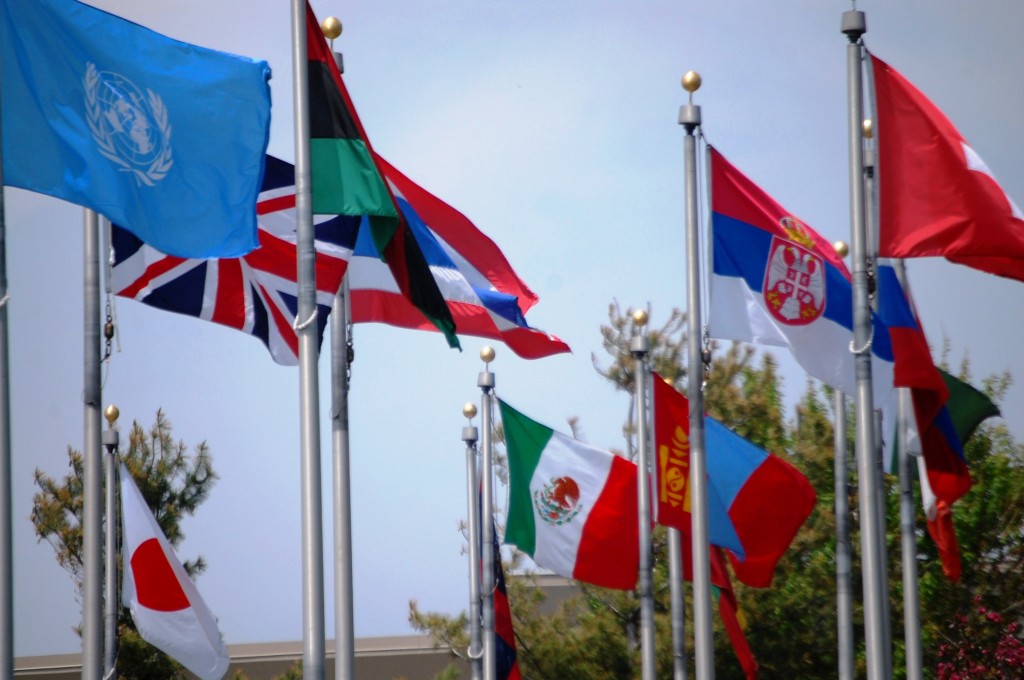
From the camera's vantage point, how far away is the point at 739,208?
15039mm

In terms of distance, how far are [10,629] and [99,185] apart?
2.70 m

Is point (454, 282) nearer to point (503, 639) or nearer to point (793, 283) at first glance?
point (793, 283)

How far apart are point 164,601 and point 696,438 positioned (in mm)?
5827

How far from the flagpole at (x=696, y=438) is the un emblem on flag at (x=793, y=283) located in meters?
0.96

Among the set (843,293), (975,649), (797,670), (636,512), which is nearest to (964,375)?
(975,649)

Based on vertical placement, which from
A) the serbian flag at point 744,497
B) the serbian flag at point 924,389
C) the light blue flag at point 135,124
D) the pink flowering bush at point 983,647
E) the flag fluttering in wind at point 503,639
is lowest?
the pink flowering bush at point 983,647

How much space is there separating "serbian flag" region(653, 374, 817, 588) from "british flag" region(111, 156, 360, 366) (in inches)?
199

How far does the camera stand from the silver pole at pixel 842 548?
1825 centimetres

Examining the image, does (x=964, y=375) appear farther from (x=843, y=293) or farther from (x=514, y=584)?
(x=843, y=293)

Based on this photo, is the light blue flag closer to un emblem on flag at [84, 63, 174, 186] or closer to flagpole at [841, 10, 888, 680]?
un emblem on flag at [84, 63, 174, 186]

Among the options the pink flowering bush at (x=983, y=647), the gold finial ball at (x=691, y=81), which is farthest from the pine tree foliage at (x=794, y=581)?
the gold finial ball at (x=691, y=81)

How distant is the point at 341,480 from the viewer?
12.2 metres

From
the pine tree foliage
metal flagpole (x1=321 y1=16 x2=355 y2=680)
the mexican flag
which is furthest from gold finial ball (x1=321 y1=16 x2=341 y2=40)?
the pine tree foliage

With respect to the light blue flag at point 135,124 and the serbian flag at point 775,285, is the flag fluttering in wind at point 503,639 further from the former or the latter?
the light blue flag at point 135,124
